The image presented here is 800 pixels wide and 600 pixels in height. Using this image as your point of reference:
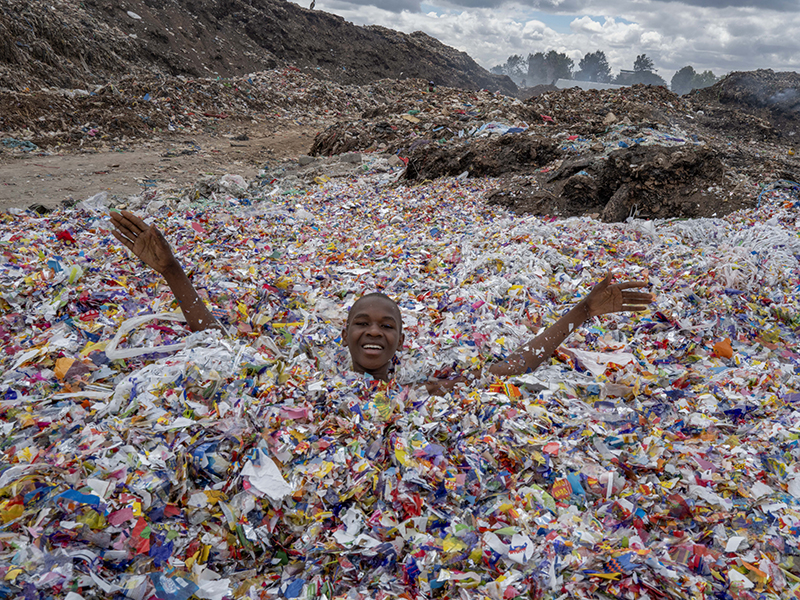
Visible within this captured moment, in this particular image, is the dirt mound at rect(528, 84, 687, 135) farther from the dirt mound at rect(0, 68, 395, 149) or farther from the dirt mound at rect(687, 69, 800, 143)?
the dirt mound at rect(0, 68, 395, 149)

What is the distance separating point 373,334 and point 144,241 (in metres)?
1.32

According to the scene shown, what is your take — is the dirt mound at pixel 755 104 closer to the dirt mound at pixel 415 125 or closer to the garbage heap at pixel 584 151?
the garbage heap at pixel 584 151

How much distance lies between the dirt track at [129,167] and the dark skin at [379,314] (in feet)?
14.1

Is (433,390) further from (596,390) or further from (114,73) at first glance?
(114,73)

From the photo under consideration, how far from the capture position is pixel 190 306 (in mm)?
2504

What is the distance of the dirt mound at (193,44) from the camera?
12.5 meters

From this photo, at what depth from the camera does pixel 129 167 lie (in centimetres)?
823

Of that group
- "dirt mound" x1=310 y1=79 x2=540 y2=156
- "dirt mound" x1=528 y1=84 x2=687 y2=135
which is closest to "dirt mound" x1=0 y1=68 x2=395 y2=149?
"dirt mound" x1=310 y1=79 x2=540 y2=156

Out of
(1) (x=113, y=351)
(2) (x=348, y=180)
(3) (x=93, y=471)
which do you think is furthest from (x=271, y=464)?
(2) (x=348, y=180)

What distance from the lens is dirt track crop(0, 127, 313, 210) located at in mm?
6461

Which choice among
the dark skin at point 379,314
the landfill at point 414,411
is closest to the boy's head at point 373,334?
the dark skin at point 379,314

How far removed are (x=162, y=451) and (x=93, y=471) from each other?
208mm

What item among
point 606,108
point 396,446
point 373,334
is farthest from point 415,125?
point 396,446

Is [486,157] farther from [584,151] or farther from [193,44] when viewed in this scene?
[193,44]
